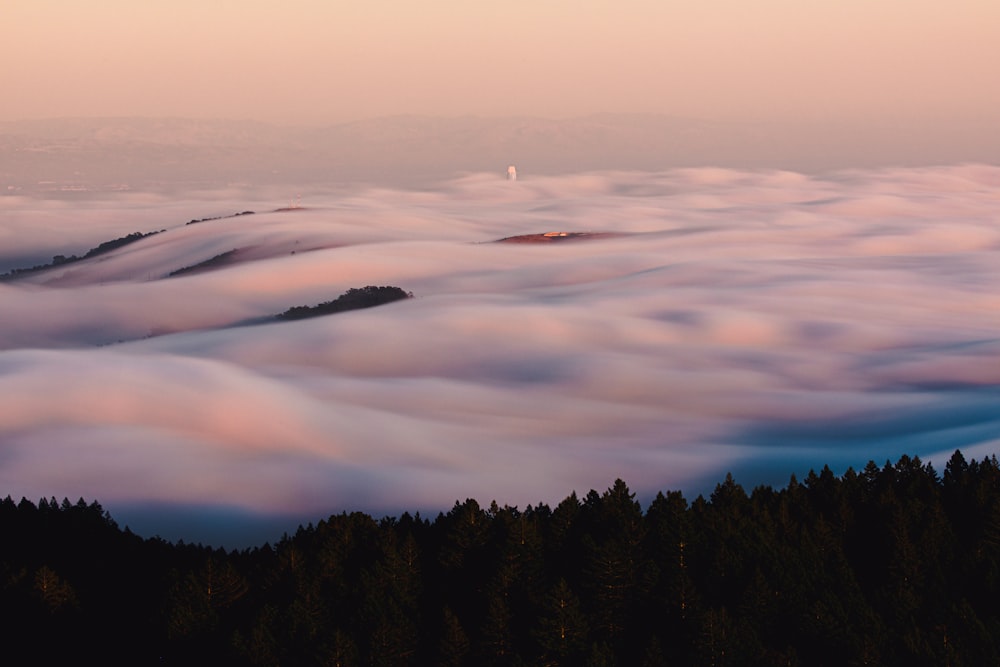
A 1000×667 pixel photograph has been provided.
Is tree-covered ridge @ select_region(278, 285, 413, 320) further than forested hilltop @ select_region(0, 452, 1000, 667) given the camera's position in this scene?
Yes

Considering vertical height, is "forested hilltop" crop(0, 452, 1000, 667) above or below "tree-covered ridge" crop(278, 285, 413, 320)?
below

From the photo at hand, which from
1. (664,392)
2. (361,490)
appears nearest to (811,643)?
(361,490)

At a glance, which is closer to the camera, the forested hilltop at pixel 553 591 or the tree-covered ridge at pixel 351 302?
the forested hilltop at pixel 553 591

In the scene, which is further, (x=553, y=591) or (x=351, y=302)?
(x=351, y=302)

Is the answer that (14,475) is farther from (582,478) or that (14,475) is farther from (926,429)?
(926,429)

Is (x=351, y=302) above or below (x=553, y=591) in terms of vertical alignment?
above
